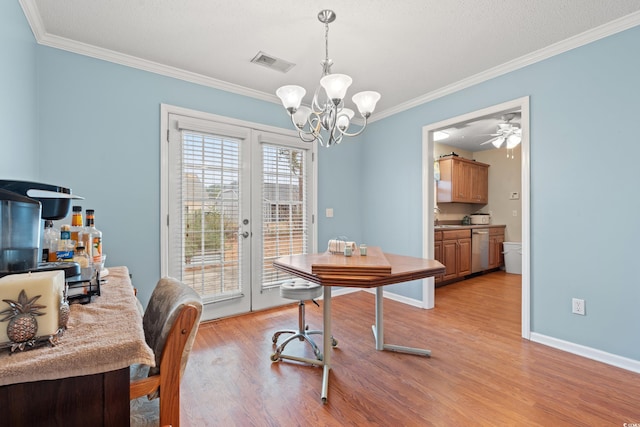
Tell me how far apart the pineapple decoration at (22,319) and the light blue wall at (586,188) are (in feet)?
10.5

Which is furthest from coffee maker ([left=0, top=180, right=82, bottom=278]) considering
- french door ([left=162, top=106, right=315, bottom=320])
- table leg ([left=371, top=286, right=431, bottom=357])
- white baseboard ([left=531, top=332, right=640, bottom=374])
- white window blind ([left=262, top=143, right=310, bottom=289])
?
white baseboard ([left=531, top=332, right=640, bottom=374])

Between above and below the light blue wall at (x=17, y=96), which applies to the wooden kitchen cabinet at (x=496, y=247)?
below

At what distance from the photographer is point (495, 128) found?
461cm

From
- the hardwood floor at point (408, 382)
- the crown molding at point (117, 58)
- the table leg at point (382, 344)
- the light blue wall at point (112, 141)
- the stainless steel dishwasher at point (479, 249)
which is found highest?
the crown molding at point (117, 58)

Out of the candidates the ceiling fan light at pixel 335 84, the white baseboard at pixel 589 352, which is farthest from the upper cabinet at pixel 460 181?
the ceiling fan light at pixel 335 84

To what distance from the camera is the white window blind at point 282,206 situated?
3449mm

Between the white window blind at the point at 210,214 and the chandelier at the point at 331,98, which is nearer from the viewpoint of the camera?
the chandelier at the point at 331,98

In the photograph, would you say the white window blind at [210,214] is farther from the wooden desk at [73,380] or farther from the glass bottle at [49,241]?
the wooden desk at [73,380]

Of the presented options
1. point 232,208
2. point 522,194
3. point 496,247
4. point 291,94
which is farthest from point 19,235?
point 496,247

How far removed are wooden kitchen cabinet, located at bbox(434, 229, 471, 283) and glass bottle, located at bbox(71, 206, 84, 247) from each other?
4.12 m

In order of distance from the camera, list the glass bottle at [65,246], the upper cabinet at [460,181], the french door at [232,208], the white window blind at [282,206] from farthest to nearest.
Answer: the upper cabinet at [460,181]
the white window blind at [282,206]
the french door at [232,208]
the glass bottle at [65,246]

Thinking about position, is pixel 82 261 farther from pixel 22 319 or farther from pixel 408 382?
pixel 408 382

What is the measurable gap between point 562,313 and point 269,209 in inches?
116

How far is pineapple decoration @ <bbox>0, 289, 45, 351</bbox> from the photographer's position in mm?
720
